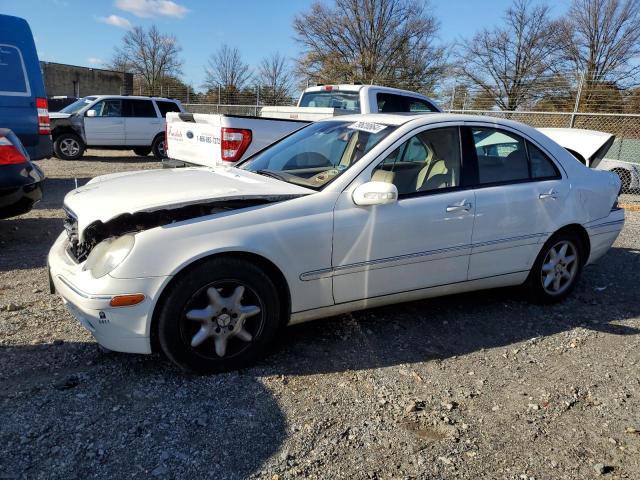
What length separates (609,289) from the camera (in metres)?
5.05

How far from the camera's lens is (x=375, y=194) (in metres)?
3.27

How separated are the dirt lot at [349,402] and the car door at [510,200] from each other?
558 mm

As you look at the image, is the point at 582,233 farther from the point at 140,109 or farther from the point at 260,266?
the point at 140,109

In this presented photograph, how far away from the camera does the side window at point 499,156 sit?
3.98 meters

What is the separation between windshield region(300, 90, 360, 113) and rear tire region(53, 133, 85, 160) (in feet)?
24.3

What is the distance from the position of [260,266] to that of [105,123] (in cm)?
1268

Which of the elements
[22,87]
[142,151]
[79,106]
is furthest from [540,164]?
[142,151]

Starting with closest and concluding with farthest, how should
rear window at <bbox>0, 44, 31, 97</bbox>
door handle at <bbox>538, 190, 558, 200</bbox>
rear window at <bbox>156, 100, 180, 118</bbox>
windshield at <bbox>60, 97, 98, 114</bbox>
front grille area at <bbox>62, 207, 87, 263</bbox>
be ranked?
front grille area at <bbox>62, 207, 87, 263</bbox>, door handle at <bbox>538, 190, 558, 200</bbox>, rear window at <bbox>0, 44, 31, 97</bbox>, windshield at <bbox>60, 97, 98, 114</bbox>, rear window at <bbox>156, 100, 180, 118</bbox>

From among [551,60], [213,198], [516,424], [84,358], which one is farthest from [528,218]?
[551,60]

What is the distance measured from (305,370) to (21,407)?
157 centimetres

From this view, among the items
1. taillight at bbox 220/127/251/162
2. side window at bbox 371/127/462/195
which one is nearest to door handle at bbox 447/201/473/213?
side window at bbox 371/127/462/195

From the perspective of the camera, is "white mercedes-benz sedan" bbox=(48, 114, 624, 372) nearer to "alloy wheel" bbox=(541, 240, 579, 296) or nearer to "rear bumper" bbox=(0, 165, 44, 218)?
"alloy wheel" bbox=(541, 240, 579, 296)

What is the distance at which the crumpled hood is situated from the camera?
3.04 meters

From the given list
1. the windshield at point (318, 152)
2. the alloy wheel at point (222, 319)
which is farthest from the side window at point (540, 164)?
the alloy wheel at point (222, 319)
